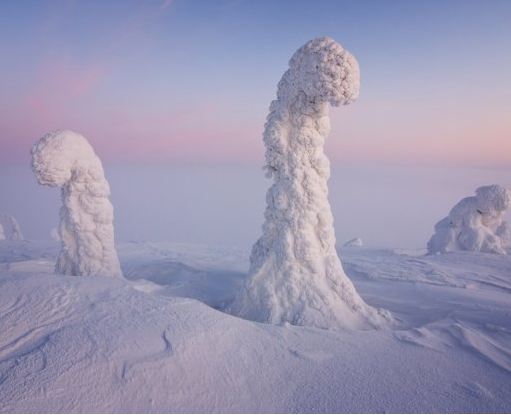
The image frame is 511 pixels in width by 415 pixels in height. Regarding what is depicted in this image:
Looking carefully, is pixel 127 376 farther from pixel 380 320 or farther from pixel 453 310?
pixel 453 310

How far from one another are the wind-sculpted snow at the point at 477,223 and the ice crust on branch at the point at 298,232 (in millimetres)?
7389

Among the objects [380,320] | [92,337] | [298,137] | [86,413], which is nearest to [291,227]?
[298,137]

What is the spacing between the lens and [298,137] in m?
4.34

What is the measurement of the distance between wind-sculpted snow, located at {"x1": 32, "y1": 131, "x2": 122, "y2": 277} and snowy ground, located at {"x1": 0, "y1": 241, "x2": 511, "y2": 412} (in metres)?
1.90

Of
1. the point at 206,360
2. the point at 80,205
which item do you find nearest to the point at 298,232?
the point at 206,360

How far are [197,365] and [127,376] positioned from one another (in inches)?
18.9

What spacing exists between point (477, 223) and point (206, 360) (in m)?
10.5

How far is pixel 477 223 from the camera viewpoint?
10258 mm

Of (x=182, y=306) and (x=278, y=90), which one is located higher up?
(x=278, y=90)

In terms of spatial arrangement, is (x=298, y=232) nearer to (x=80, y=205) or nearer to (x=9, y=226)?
(x=80, y=205)

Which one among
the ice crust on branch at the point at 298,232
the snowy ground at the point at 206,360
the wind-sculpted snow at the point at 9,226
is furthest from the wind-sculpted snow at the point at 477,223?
the wind-sculpted snow at the point at 9,226

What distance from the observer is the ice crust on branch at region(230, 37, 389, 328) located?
13.4ft

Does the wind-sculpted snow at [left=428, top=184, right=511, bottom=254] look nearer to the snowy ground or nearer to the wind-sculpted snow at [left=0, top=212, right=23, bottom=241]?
the snowy ground

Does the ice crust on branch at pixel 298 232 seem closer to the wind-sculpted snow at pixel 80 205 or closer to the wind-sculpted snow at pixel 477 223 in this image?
the wind-sculpted snow at pixel 80 205
